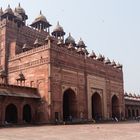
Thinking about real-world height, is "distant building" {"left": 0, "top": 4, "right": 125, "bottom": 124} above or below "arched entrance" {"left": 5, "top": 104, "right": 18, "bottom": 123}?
above

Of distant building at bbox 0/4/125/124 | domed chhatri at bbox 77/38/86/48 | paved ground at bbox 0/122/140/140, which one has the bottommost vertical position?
paved ground at bbox 0/122/140/140

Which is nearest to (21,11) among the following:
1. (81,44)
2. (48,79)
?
(81,44)

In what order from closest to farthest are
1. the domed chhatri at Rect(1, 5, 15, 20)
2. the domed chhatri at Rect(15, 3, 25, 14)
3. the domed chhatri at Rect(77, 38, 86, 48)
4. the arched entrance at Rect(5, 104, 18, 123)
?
1. the arched entrance at Rect(5, 104, 18, 123)
2. the domed chhatri at Rect(1, 5, 15, 20)
3. the domed chhatri at Rect(15, 3, 25, 14)
4. the domed chhatri at Rect(77, 38, 86, 48)

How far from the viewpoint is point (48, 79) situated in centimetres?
2667

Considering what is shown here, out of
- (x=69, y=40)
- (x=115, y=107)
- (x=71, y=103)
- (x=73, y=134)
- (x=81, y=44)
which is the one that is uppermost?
(x=69, y=40)

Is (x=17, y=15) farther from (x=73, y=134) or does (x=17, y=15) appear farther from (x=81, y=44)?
(x=73, y=134)

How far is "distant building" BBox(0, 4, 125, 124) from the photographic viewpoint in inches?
1029

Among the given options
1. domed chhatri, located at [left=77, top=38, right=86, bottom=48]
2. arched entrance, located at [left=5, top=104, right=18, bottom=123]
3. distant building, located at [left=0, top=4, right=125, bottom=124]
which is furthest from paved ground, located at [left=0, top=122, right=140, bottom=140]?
domed chhatri, located at [left=77, top=38, right=86, bottom=48]

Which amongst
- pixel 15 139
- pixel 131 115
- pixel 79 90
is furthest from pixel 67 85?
pixel 131 115

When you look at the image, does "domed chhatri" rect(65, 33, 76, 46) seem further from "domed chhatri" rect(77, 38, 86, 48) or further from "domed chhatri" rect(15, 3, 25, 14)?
"domed chhatri" rect(15, 3, 25, 14)

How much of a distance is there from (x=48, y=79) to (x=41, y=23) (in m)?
13.1

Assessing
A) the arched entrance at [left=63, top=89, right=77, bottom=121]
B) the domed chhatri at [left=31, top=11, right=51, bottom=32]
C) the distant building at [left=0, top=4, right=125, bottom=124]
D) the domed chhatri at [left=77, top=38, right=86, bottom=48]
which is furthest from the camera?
the domed chhatri at [left=77, top=38, right=86, bottom=48]

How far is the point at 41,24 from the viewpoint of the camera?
3744 centimetres

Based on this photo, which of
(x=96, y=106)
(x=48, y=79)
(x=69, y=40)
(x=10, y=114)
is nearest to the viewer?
(x=10, y=114)
